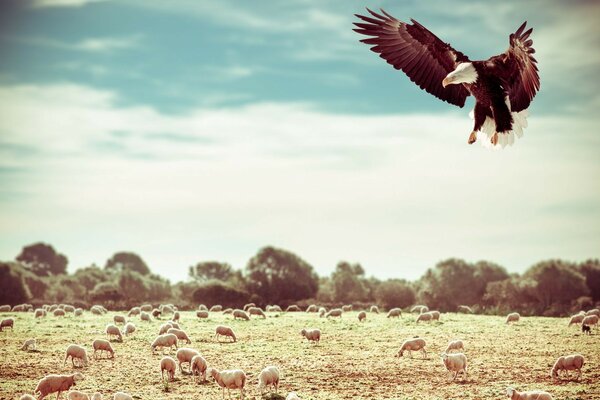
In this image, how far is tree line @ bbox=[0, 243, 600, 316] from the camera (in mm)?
74375

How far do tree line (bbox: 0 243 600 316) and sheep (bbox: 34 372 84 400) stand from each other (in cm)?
4478

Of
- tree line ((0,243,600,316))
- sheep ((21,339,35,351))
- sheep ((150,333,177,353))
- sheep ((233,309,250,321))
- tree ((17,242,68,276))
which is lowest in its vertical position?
sheep ((21,339,35,351))

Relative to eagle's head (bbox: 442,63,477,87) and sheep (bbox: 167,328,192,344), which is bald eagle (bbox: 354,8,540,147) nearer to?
eagle's head (bbox: 442,63,477,87)

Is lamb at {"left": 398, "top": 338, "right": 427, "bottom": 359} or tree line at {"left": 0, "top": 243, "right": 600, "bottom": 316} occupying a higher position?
tree line at {"left": 0, "top": 243, "right": 600, "bottom": 316}

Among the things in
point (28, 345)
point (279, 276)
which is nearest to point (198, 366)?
point (28, 345)

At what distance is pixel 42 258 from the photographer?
530ft

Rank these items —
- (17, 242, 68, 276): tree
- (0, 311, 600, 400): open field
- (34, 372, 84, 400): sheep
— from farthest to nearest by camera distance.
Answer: (17, 242, 68, 276): tree → (0, 311, 600, 400): open field → (34, 372, 84, 400): sheep

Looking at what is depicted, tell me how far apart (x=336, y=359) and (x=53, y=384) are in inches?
460

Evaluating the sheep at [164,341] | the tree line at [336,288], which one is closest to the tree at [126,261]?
the tree line at [336,288]

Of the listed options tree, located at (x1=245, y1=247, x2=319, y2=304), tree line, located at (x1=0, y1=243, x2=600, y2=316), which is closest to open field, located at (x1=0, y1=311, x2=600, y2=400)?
tree line, located at (x1=0, y1=243, x2=600, y2=316)

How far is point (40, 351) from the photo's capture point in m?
29.5

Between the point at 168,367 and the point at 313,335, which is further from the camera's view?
the point at 313,335

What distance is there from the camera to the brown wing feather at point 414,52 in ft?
44.0

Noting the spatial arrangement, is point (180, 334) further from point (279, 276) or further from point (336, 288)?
point (336, 288)
